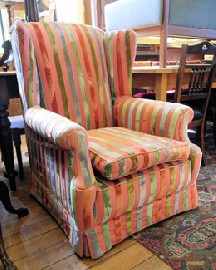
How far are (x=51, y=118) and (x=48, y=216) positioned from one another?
24.2 inches

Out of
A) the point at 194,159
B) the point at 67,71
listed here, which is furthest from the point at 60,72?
the point at 194,159

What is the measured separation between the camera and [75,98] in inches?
57.4

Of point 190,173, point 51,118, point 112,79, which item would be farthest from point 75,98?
point 190,173

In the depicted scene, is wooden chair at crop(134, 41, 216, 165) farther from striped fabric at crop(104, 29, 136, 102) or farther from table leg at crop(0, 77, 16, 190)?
table leg at crop(0, 77, 16, 190)

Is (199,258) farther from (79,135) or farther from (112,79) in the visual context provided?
(112,79)

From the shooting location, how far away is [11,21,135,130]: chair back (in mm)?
1312

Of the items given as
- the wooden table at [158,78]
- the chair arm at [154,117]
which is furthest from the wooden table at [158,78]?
the chair arm at [154,117]

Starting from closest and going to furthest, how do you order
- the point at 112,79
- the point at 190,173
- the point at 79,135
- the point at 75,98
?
the point at 79,135, the point at 190,173, the point at 75,98, the point at 112,79

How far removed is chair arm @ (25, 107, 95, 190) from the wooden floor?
0.34 meters

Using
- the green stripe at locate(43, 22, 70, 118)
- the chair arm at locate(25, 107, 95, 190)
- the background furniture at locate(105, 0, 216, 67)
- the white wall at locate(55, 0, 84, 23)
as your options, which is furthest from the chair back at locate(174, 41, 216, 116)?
the white wall at locate(55, 0, 84, 23)

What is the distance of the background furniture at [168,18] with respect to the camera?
6.29 feet

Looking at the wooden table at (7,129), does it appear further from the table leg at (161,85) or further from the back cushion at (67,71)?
the table leg at (161,85)

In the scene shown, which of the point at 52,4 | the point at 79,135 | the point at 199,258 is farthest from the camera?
the point at 52,4

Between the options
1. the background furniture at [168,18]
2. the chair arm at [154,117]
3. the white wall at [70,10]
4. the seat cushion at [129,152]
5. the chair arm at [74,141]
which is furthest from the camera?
the white wall at [70,10]
